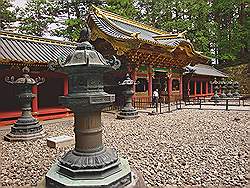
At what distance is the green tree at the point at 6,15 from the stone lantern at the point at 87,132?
90.7 feet

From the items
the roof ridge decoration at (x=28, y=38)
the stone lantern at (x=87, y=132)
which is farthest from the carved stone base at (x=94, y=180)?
the roof ridge decoration at (x=28, y=38)

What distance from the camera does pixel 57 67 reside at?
398 centimetres

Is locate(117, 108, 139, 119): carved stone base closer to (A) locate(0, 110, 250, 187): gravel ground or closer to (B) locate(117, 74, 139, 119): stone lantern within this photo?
(B) locate(117, 74, 139, 119): stone lantern

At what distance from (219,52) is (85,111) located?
32232mm

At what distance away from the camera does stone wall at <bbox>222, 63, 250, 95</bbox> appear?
2858cm

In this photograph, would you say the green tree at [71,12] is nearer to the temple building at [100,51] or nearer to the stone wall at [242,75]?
the temple building at [100,51]

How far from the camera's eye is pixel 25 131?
7.89m

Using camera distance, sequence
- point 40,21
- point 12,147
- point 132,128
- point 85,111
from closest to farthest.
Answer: point 85,111 → point 12,147 → point 132,128 → point 40,21

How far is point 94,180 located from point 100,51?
45.2ft

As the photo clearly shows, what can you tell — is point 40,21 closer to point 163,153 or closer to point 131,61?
point 131,61

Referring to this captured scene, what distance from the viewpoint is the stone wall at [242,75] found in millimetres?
28578

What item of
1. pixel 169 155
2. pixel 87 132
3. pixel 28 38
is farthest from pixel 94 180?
A: pixel 28 38

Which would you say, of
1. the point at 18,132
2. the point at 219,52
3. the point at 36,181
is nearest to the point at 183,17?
the point at 219,52

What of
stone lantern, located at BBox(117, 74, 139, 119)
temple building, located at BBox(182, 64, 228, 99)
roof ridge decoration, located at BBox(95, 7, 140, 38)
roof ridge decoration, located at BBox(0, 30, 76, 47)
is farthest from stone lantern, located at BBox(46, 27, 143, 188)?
temple building, located at BBox(182, 64, 228, 99)
